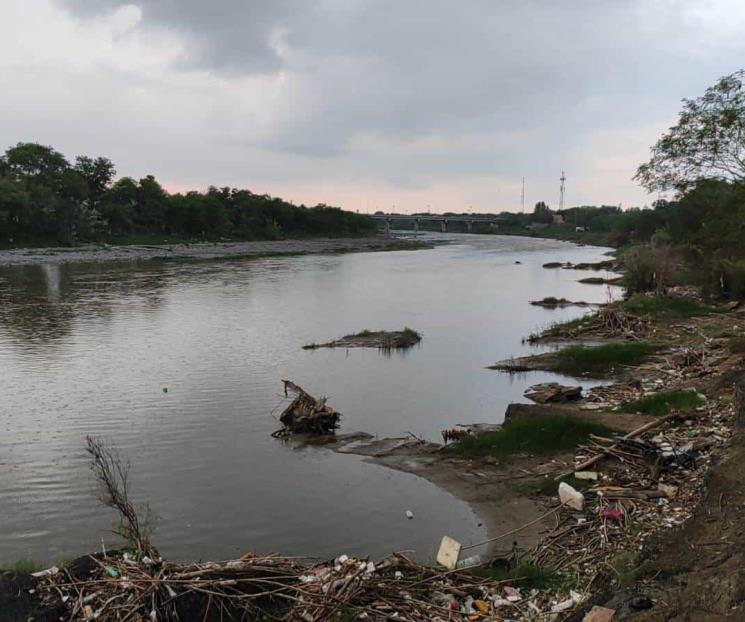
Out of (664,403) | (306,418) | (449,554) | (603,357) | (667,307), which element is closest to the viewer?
(449,554)

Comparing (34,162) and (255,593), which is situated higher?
(34,162)

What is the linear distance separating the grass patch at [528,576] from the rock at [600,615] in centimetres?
163

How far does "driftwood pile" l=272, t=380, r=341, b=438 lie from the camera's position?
571 inches

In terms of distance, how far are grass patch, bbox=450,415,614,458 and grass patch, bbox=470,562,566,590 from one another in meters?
4.99

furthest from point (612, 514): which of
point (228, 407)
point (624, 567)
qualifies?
point (228, 407)

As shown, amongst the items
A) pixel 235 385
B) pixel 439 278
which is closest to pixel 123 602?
pixel 235 385

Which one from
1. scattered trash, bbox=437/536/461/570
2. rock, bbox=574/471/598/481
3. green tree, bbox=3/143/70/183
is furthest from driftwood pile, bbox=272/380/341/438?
green tree, bbox=3/143/70/183

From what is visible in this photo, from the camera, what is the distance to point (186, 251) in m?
85.1

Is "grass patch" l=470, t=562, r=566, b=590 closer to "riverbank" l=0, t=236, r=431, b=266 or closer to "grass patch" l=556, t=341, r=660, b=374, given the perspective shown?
"grass patch" l=556, t=341, r=660, b=374

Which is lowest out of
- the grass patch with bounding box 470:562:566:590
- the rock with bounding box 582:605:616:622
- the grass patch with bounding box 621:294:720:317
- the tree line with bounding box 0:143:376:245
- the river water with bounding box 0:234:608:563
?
the river water with bounding box 0:234:608:563

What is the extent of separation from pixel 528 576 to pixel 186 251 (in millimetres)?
83579

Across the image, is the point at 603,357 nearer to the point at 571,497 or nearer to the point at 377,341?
the point at 377,341

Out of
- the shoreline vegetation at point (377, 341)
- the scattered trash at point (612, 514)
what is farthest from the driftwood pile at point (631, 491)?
the shoreline vegetation at point (377, 341)

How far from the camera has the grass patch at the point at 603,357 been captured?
798 inches
